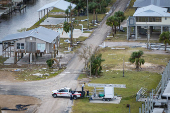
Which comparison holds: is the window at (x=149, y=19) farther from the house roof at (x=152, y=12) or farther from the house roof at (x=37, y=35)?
the house roof at (x=37, y=35)

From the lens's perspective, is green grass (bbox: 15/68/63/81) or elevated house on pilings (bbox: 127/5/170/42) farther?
elevated house on pilings (bbox: 127/5/170/42)

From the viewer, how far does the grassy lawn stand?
Answer: 61.5 meters

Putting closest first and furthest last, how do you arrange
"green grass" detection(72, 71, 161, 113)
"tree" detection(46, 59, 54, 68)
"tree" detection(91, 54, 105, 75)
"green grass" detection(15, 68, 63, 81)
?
"green grass" detection(72, 71, 161, 113) → "green grass" detection(15, 68, 63, 81) → "tree" detection(91, 54, 105, 75) → "tree" detection(46, 59, 54, 68)

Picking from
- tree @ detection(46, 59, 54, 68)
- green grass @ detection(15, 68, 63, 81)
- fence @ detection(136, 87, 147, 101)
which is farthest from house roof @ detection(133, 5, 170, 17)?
fence @ detection(136, 87, 147, 101)

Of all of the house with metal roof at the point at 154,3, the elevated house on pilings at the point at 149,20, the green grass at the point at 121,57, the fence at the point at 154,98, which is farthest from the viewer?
the house with metal roof at the point at 154,3

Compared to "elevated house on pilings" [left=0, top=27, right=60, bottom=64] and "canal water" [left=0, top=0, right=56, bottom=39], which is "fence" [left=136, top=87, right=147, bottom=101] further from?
"canal water" [left=0, top=0, right=56, bottom=39]

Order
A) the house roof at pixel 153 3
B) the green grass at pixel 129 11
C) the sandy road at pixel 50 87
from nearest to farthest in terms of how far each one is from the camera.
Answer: the sandy road at pixel 50 87
the house roof at pixel 153 3
the green grass at pixel 129 11

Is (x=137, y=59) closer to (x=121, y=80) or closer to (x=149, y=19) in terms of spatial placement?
(x=121, y=80)

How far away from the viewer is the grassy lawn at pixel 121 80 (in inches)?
2420

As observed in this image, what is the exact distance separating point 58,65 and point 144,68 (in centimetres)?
1632

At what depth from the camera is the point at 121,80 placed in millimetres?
74625

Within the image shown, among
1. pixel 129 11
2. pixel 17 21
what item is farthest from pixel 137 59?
pixel 17 21

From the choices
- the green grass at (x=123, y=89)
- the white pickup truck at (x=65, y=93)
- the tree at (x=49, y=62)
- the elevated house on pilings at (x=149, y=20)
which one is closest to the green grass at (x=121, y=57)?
the green grass at (x=123, y=89)

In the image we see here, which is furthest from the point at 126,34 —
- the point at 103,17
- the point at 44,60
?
the point at 44,60
